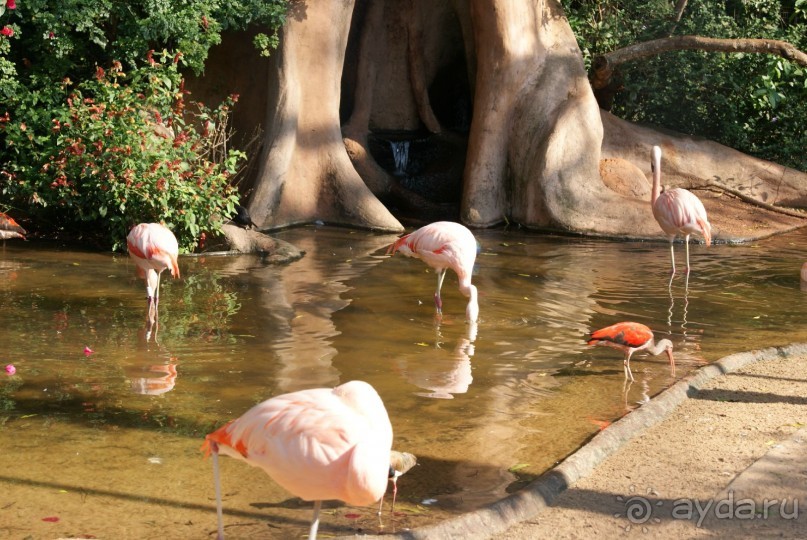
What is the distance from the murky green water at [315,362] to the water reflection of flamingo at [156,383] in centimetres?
2

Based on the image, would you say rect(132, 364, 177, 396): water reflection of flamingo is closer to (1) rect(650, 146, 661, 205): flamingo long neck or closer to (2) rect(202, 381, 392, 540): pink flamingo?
(2) rect(202, 381, 392, 540): pink flamingo

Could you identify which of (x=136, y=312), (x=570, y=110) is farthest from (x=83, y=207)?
(x=570, y=110)

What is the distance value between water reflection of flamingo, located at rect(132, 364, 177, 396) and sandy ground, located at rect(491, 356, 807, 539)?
2406mm

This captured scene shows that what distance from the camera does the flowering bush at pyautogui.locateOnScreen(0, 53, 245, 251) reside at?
9.92 metres

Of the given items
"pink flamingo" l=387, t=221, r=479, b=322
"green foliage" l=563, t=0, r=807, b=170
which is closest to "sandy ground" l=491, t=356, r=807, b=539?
"pink flamingo" l=387, t=221, r=479, b=322

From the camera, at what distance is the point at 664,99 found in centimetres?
1648

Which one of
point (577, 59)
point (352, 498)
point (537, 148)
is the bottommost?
point (352, 498)

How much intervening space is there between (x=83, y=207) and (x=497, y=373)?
5.83 m

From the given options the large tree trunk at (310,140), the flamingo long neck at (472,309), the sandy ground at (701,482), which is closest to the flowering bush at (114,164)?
the large tree trunk at (310,140)

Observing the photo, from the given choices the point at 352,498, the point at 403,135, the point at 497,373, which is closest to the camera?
the point at 352,498

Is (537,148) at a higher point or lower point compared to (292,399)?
higher

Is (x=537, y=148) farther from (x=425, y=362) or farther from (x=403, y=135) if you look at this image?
(x=425, y=362)

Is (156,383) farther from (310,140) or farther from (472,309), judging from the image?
(310,140)

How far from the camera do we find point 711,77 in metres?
16.3
